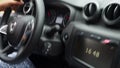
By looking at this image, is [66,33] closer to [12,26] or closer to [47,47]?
[47,47]

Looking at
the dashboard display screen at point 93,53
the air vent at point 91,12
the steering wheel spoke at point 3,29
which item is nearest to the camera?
the dashboard display screen at point 93,53

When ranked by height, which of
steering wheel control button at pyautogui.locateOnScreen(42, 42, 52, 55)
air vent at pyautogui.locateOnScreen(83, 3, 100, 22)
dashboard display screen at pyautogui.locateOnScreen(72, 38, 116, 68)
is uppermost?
air vent at pyautogui.locateOnScreen(83, 3, 100, 22)

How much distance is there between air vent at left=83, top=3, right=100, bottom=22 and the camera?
1386mm

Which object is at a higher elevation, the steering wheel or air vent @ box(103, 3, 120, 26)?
air vent @ box(103, 3, 120, 26)

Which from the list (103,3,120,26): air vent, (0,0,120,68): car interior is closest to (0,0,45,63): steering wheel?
(0,0,120,68): car interior

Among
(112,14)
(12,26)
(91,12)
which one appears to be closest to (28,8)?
(12,26)

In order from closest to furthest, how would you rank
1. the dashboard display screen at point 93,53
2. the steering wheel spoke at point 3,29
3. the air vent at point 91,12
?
the dashboard display screen at point 93,53
the air vent at point 91,12
the steering wheel spoke at point 3,29

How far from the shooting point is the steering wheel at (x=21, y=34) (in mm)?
1314

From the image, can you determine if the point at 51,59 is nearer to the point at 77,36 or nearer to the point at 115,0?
the point at 77,36

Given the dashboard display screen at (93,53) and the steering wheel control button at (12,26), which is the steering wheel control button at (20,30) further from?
the dashboard display screen at (93,53)

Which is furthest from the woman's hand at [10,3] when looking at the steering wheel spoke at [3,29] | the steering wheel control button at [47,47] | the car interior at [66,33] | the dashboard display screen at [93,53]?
the dashboard display screen at [93,53]

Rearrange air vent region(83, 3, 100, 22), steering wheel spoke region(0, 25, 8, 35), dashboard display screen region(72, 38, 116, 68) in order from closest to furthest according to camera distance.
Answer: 1. dashboard display screen region(72, 38, 116, 68)
2. air vent region(83, 3, 100, 22)
3. steering wheel spoke region(0, 25, 8, 35)

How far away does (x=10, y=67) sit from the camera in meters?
1.64

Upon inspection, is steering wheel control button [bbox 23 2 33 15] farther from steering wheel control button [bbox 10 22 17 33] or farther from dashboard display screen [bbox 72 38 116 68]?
dashboard display screen [bbox 72 38 116 68]
